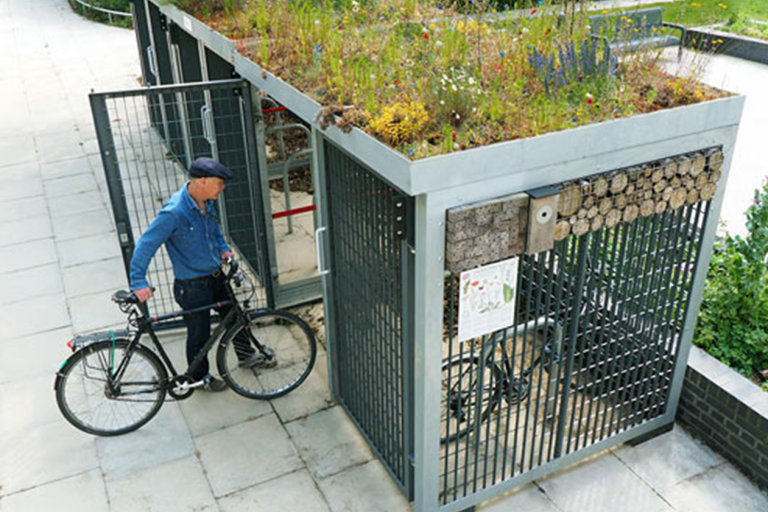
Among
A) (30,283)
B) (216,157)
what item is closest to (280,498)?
(216,157)

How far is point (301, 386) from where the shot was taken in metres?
5.28

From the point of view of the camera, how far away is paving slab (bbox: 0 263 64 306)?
645cm

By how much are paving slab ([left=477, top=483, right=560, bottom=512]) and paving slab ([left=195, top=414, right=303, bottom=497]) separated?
122cm

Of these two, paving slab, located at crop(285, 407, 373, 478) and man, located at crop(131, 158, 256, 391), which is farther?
paving slab, located at crop(285, 407, 373, 478)

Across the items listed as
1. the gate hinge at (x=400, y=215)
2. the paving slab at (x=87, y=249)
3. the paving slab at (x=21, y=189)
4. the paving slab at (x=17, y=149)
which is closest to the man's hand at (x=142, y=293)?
the gate hinge at (x=400, y=215)

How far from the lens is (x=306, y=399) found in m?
5.16

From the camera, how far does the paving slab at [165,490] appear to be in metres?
4.29

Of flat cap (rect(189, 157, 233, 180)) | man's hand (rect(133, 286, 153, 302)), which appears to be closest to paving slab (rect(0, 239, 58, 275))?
man's hand (rect(133, 286, 153, 302))

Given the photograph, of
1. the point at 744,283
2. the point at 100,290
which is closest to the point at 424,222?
the point at 744,283

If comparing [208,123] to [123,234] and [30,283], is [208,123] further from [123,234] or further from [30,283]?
[30,283]

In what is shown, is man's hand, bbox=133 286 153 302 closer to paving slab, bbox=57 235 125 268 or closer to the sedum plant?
the sedum plant

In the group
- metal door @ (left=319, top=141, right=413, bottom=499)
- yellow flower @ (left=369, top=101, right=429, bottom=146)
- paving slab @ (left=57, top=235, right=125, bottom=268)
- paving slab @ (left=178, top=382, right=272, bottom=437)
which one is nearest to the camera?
yellow flower @ (left=369, top=101, right=429, bottom=146)

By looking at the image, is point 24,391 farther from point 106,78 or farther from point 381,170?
point 106,78

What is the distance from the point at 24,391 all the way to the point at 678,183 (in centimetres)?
459
